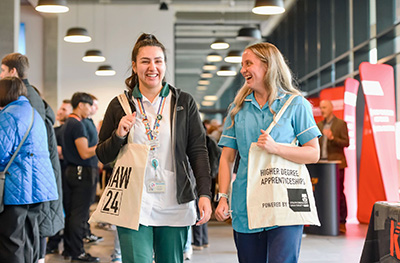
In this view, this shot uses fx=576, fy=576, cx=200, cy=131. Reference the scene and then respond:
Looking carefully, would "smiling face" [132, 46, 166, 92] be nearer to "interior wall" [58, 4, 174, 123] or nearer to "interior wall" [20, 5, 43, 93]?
"interior wall" [20, 5, 43, 93]

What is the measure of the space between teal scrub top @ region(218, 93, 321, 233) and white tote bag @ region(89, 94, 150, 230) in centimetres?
48

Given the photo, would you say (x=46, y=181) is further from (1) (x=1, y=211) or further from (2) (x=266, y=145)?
(2) (x=266, y=145)

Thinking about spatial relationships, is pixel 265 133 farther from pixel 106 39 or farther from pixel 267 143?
pixel 106 39

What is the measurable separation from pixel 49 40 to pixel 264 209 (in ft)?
47.7

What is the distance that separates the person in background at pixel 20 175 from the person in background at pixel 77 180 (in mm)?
1682

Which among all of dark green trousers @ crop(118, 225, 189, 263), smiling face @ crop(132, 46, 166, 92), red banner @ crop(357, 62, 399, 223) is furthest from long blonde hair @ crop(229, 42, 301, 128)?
red banner @ crop(357, 62, 399, 223)

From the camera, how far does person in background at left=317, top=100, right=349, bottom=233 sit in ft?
26.2

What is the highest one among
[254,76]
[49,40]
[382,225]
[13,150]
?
[49,40]

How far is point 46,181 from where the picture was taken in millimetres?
4020

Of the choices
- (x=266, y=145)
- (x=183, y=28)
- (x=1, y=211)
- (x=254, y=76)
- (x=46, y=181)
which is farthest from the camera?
(x=183, y=28)

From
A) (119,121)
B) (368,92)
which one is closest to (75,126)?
(119,121)

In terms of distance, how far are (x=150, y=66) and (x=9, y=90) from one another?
1652 millimetres

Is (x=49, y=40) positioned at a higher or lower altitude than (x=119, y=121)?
higher

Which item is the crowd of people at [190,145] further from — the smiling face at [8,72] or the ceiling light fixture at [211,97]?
the ceiling light fixture at [211,97]
